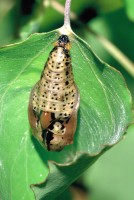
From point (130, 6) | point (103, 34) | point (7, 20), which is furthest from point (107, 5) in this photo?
point (130, 6)

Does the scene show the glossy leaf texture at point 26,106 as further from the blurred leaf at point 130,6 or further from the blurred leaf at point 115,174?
the blurred leaf at point 115,174

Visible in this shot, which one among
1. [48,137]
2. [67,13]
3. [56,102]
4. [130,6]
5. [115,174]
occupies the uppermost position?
[67,13]

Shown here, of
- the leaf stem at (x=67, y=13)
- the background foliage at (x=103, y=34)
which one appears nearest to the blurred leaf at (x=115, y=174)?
the background foliage at (x=103, y=34)

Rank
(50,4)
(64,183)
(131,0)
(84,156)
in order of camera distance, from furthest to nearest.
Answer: (50,4) < (131,0) < (64,183) < (84,156)

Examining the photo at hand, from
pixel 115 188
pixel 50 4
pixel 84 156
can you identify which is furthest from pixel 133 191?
pixel 84 156

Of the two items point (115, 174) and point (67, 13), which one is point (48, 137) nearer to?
point (67, 13)

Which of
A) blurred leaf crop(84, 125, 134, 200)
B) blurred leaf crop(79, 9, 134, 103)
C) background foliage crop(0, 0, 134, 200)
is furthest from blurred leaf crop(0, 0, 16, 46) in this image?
blurred leaf crop(84, 125, 134, 200)

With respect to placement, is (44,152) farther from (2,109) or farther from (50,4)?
(50,4)
